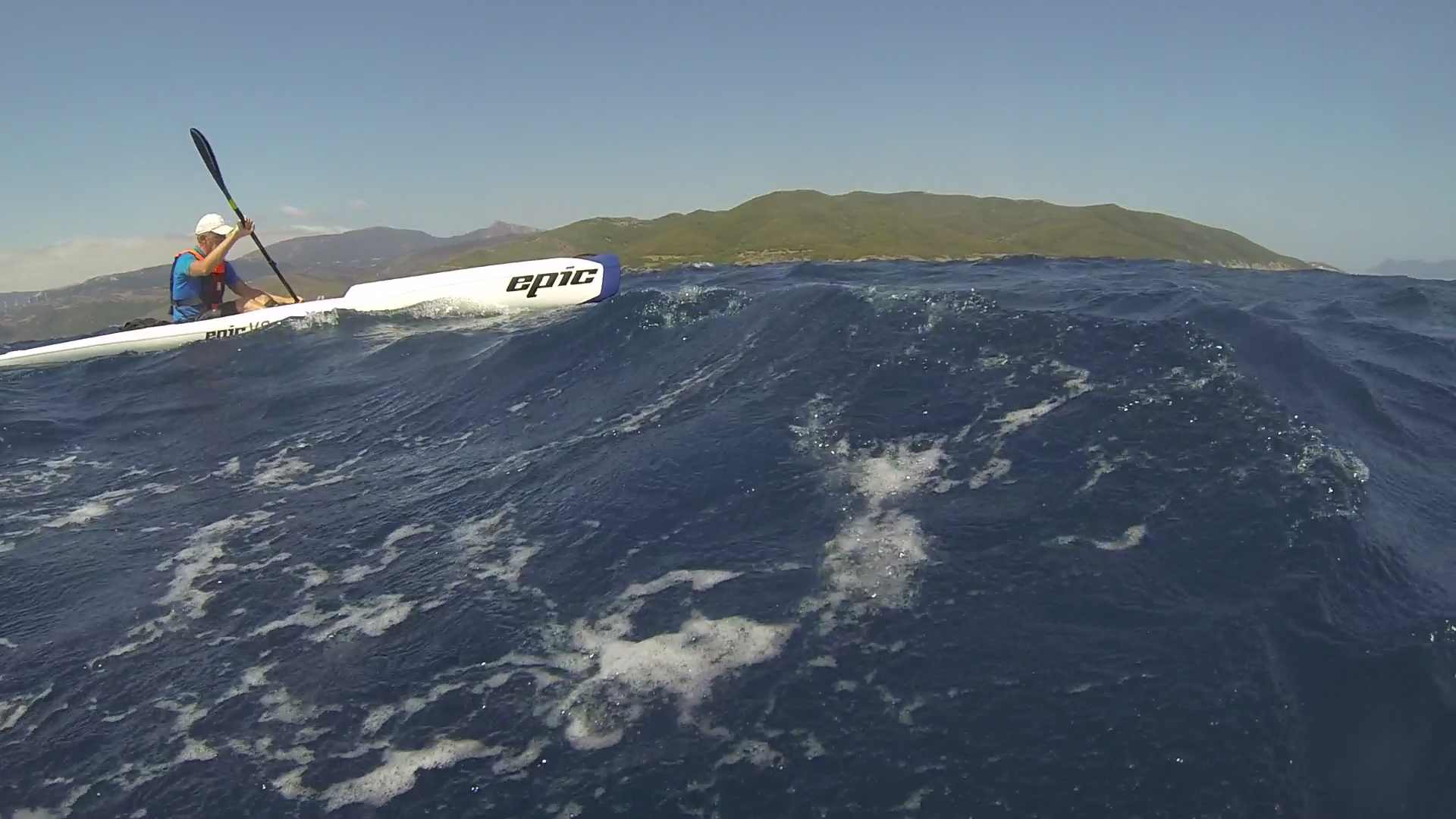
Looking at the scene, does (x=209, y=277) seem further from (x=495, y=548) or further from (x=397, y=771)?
(x=397, y=771)

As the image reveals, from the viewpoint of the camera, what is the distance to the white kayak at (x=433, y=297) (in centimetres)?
2569

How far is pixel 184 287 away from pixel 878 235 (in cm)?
12598

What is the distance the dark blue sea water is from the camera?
639 cm

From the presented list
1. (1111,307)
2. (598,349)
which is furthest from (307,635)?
(1111,307)

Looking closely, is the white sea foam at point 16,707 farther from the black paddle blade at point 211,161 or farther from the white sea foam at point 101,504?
the black paddle blade at point 211,161

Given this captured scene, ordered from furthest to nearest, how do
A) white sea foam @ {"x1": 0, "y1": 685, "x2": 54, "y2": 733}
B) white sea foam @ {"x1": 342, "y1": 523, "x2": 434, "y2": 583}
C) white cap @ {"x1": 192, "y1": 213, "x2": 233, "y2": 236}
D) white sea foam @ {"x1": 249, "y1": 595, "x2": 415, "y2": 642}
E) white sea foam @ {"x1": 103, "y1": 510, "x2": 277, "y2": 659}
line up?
white cap @ {"x1": 192, "y1": 213, "x2": 233, "y2": 236} < white sea foam @ {"x1": 342, "y1": 523, "x2": 434, "y2": 583} < white sea foam @ {"x1": 103, "y1": 510, "x2": 277, "y2": 659} < white sea foam @ {"x1": 249, "y1": 595, "x2": 415, "y2": 642} < white sea foam @ {"x1": 0, "y1": 685, "x2": 54, "y2": 733}

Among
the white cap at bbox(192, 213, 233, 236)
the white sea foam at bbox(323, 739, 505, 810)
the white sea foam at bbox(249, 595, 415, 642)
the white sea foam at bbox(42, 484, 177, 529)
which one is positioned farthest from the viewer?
the white cap at bbox(192, 213, 233, 236)

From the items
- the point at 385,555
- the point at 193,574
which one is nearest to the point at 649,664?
the point at 385,555

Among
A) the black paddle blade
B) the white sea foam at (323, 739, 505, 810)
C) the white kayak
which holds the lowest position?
the white sea foam at (323, 739, 505, 810)

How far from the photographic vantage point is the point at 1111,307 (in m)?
19.4

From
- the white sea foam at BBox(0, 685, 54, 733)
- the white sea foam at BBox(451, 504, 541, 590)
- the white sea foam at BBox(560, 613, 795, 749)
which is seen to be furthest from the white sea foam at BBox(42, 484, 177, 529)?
the white sea foam at BBox(560, 613, 795, 749)

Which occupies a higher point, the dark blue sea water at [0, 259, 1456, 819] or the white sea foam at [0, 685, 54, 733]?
the dark blue sea water at [0, 259, 1456, 819]

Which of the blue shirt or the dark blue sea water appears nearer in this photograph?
the dark blue sea water

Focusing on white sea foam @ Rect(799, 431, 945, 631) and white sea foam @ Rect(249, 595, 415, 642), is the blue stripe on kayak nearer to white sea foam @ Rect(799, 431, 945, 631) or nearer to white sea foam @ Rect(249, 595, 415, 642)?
white sea foam @ Rect(799, 431, 945, 631)
